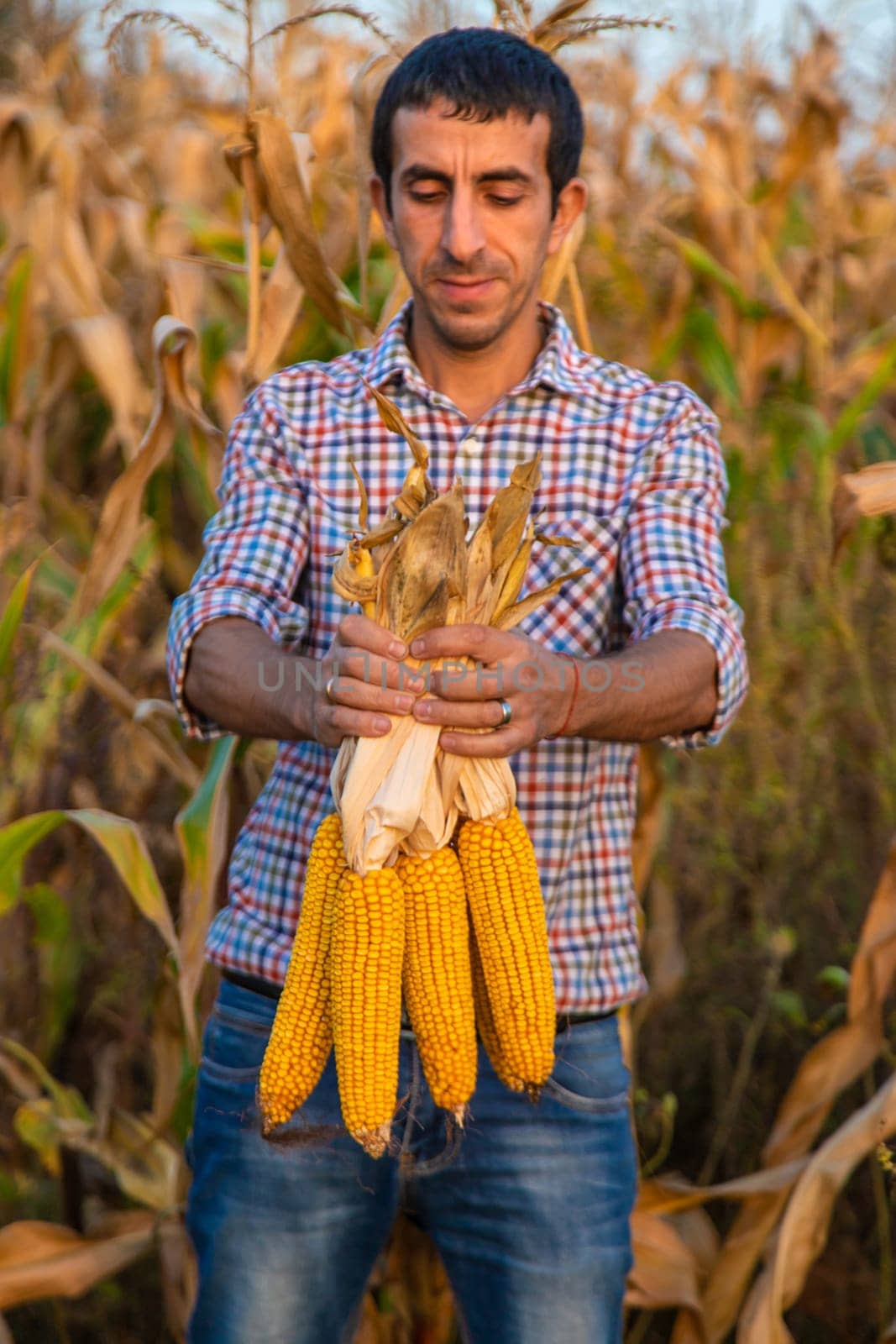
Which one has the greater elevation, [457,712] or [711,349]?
[711,349]

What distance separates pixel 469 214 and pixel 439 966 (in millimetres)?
1151

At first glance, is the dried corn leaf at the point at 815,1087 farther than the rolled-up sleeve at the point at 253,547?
Yes

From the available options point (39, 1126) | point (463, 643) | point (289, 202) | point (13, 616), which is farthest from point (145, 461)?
point (39, 1126)

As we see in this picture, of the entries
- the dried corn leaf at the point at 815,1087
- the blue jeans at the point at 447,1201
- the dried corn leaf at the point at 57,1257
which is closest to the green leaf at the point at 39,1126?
the dried corn leaf at the point at 57,1257

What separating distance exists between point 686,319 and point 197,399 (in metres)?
1.74

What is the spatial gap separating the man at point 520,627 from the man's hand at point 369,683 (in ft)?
1.05

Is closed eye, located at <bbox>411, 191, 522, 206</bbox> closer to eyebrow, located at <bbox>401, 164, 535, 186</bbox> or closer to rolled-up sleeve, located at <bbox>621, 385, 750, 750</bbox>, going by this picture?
eyebrow, located at <bbox>401, 164, 535, 186</bbox>

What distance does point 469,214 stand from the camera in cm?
201

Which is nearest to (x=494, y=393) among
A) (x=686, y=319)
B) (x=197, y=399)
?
(x=197, y=399)

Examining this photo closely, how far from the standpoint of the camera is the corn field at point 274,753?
98.4 inches

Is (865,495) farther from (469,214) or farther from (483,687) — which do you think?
(483,687)

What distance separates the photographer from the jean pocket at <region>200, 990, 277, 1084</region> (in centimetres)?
206

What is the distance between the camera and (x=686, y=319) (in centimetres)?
379

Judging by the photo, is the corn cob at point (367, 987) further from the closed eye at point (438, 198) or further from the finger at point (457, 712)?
the closed eye at point (438, 198)
